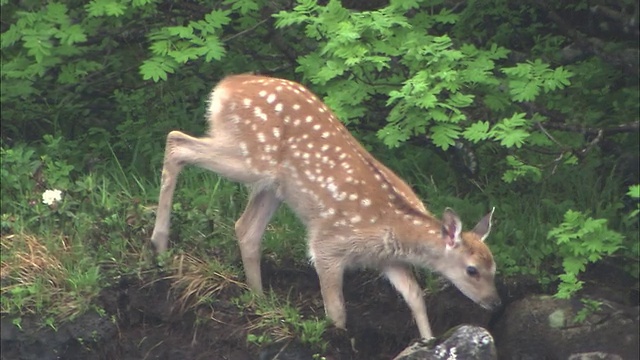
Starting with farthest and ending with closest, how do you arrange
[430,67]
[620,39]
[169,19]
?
[169,19] < [620,39] < [430,67]

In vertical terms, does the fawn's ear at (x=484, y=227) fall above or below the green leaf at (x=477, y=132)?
below

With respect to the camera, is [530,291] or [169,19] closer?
[530,291]

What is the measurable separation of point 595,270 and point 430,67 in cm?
162

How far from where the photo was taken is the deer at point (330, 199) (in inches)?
315

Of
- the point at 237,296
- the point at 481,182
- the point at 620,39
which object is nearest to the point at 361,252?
the point at 237,296

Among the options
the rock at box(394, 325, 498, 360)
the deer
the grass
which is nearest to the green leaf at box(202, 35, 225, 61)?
the deer

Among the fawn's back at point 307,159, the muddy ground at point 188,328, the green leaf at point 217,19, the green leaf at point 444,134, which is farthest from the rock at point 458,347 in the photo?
the green leaf at point 217,19

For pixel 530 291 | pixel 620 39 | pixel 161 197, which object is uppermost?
pixel 620 39

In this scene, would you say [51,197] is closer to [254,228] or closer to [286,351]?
[254,228]

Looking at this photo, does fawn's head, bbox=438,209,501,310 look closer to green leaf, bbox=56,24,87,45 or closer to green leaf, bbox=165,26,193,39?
green leaf, bbox=165,26,193,39

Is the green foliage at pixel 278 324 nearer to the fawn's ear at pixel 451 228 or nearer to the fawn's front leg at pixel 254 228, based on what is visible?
the fawn's front leg at pixel 254 228

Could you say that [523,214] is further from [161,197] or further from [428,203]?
[161,197]

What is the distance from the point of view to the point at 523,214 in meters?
8.79

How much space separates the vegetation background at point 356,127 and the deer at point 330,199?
0.65 ft
